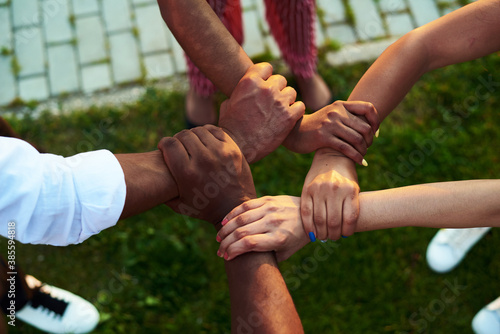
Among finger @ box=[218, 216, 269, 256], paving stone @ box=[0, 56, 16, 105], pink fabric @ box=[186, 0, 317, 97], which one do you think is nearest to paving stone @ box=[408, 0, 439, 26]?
pink fabric @ box=[186, 0, 317, 97]

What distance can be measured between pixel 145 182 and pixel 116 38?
2.30 m

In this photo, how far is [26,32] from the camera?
364cm

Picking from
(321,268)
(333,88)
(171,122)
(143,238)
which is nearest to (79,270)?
(143,238)

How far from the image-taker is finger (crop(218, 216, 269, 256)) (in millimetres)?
1814

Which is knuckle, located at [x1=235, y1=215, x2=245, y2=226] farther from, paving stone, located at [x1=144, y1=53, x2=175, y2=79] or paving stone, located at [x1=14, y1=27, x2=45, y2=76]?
paving stone, located at [x1=14, y1=27, x2=45, y2=76]

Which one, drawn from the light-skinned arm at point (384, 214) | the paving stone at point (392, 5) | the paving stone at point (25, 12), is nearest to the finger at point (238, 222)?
the light-skinned arm at point (384, 214)

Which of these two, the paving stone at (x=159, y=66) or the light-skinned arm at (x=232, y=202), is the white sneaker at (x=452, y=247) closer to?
the light-skinned arm at (x=232, y=202)

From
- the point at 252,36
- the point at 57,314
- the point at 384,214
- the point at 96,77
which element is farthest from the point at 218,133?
the point at 96,77

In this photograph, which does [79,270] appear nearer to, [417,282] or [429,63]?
[417,282]

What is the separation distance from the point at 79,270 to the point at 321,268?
159cm

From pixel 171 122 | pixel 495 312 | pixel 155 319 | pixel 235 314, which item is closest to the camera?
pixel 235 314

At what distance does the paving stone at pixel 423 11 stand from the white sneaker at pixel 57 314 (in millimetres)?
3234

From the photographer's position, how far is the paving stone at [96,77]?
353 cm

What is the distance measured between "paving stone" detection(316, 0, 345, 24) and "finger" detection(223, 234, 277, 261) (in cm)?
243
